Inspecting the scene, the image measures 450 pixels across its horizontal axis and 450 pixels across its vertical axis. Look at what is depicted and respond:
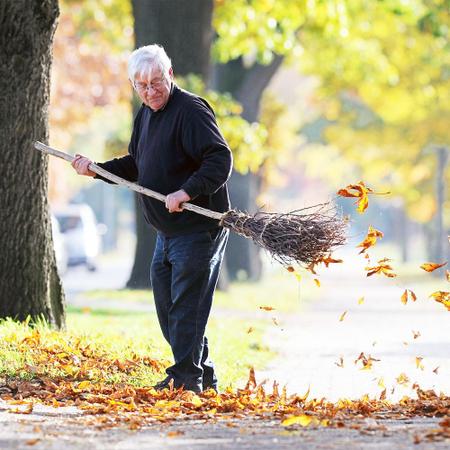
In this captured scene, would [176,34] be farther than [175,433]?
Yes

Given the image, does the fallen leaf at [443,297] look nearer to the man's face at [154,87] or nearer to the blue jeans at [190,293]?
the blue jeans at [190,293]

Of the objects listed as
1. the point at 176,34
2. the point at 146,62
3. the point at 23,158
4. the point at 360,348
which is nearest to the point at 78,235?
the point at 176,34

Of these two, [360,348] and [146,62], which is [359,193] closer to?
[146,62]

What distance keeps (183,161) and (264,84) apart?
21471 millimetres

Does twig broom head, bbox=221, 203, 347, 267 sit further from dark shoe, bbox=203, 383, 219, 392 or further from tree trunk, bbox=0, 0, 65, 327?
tree trunk, bbox=0, 0, 65, 327

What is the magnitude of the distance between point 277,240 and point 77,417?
164cm

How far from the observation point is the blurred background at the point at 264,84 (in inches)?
830

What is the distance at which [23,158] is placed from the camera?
35.4 feet

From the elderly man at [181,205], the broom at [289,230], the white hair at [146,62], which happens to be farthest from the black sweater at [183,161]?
the white hair at [146,62]

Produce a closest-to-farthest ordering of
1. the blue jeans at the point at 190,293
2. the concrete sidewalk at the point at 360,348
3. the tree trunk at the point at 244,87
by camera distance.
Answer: the blue jeans at the point at 190,293 → the concrete sidewalk at the point at 360,348 → the tree trunk at the point at 244,87

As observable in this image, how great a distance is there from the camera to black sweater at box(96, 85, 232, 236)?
7.89 metres

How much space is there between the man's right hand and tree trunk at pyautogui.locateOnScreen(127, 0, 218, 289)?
12339 mm

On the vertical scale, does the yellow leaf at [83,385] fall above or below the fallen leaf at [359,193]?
below

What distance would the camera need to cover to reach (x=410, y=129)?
36562 mm
